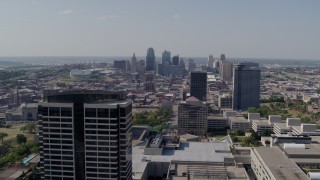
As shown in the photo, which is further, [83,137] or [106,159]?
[83,137]

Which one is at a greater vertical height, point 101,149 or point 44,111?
point 44,111

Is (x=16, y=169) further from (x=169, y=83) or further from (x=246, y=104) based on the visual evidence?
(x=169, y=83)

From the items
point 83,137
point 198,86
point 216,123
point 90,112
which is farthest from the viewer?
point 198,86

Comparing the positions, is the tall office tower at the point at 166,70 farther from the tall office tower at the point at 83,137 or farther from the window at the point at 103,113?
the window at the point at 103,113

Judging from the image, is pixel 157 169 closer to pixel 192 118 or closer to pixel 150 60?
pixel 192 118

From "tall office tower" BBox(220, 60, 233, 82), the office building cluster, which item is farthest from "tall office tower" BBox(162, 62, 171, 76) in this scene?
the office building cluster

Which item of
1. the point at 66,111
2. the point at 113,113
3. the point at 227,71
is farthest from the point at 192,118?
the point at 227,71
